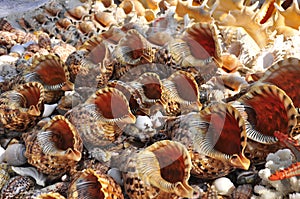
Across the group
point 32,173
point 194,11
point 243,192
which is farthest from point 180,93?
point 194,11

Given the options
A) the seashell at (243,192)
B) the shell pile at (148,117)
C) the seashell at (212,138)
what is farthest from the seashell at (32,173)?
the seashell at (243,192)

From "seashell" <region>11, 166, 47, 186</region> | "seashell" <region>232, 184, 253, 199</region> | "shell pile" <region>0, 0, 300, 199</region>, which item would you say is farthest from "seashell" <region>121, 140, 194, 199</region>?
"seashell" <region>11, 166, 47, 186</region>

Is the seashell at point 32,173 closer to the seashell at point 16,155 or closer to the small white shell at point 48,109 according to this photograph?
the seashell at point 16,155

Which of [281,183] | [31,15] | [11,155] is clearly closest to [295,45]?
[281,183]

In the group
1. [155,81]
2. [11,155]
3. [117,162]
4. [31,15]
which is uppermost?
[155,81]

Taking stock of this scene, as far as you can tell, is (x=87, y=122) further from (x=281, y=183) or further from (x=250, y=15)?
(x=250, y=15)

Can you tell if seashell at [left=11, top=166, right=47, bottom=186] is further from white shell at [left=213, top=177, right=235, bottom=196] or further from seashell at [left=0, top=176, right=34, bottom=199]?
white shell at [left=213, top=177, right=235, bottom=196]
